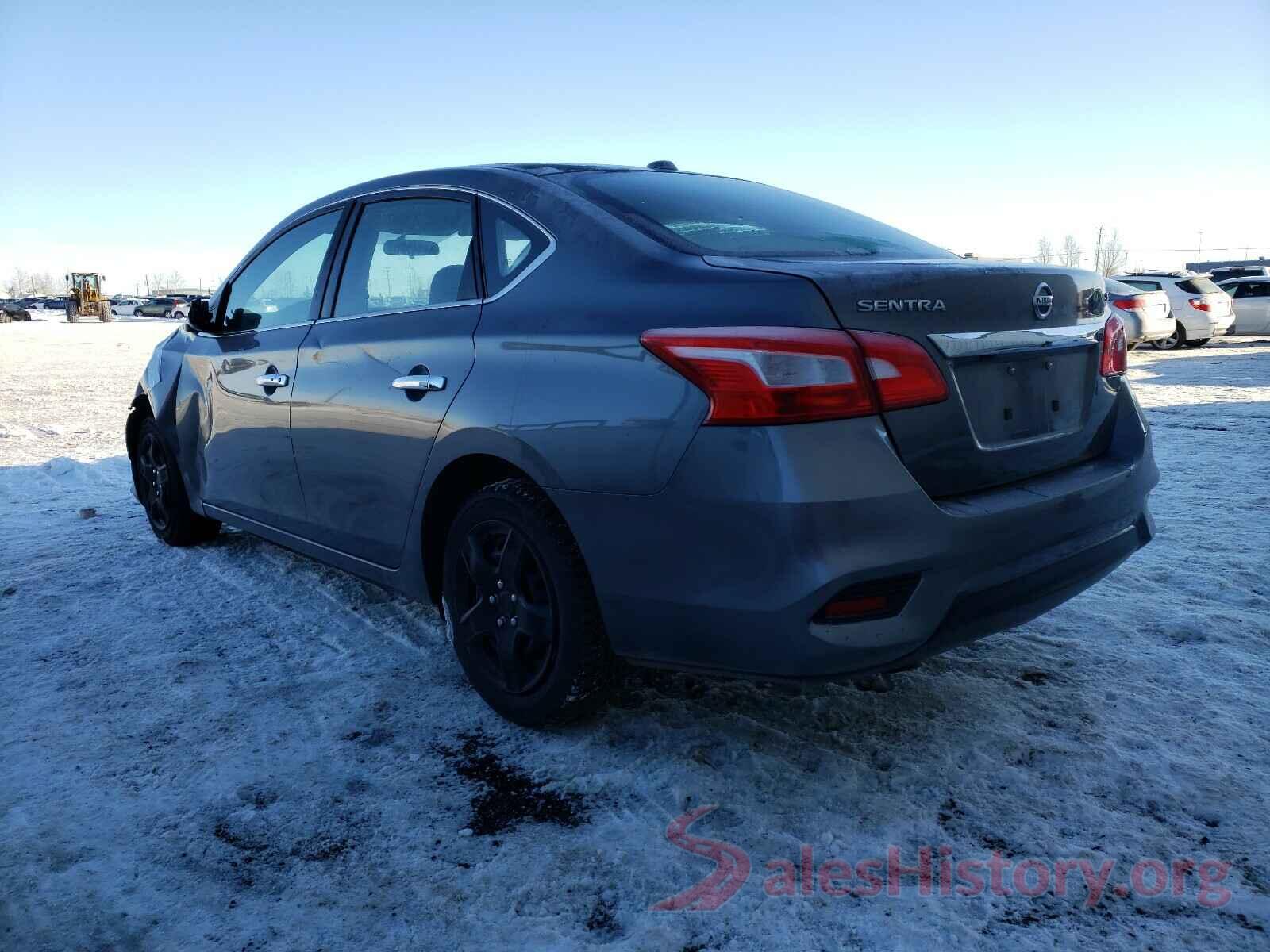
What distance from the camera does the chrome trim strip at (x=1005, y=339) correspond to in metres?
2.28

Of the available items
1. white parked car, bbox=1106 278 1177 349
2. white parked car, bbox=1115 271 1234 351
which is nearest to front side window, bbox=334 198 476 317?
white parked car, bbox=1106 278 1177 349

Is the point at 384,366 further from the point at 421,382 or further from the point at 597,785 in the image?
the point at 597,785

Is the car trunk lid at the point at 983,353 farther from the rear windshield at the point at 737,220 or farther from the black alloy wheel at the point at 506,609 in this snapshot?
the black alloy wheel at the point at 506,609

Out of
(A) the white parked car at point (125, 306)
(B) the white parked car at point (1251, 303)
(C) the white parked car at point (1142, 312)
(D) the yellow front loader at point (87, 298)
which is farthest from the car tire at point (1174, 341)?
(A) the white parked car at point (125, 306)

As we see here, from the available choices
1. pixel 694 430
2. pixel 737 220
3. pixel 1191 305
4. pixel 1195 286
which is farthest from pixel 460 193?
pixel 1195 286

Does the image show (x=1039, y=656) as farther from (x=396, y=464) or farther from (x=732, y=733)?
(x=396, y=464)

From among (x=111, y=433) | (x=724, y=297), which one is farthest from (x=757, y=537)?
(x=111, y=433)

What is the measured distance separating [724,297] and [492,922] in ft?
4.73

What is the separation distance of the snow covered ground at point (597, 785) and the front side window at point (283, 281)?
1.19 meters

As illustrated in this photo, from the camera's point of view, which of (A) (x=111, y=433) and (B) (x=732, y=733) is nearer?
(B) (x=732, y=733)

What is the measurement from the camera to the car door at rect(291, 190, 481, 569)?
2930 mm

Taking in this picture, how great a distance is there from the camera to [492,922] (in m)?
2.00

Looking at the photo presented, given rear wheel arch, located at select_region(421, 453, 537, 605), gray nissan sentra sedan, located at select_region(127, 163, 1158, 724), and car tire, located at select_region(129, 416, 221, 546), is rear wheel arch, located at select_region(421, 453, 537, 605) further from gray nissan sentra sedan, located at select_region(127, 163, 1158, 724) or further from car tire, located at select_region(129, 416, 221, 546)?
car tire, located at select_region(129, 416, 221, 546)

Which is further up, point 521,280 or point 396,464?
point 521,280
